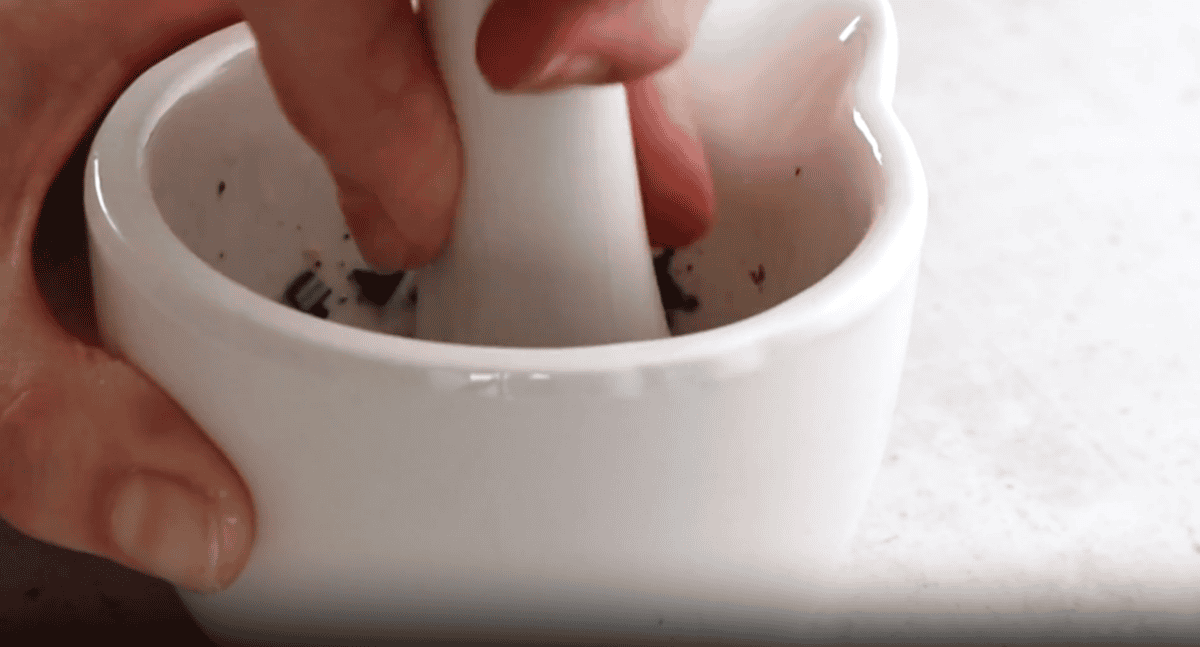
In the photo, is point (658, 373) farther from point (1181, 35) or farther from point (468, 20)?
point (1181, 35)

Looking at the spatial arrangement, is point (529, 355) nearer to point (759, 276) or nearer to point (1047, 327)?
point (759, 276)

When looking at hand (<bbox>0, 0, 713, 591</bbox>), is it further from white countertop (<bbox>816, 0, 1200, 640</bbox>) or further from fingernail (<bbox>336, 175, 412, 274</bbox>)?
white countertop (<bbox>816, 0, 1200, 640</bbox>)

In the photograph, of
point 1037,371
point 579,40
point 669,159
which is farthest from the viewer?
point 1037,371

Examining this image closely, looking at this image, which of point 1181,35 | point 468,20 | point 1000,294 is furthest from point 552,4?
point 1181,35

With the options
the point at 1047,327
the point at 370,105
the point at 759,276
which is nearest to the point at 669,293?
the point at 759,276

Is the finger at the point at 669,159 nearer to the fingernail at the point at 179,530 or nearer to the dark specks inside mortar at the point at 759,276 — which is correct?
the dark specks inside mortar at the point at 759,276

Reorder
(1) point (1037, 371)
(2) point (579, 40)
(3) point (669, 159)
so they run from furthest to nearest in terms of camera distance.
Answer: (1) point (1037, 371), (3) point (669, 159), (2) point (579, 40)

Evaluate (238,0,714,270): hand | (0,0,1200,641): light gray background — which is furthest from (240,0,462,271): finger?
(0,0,1200,641): light gray background
